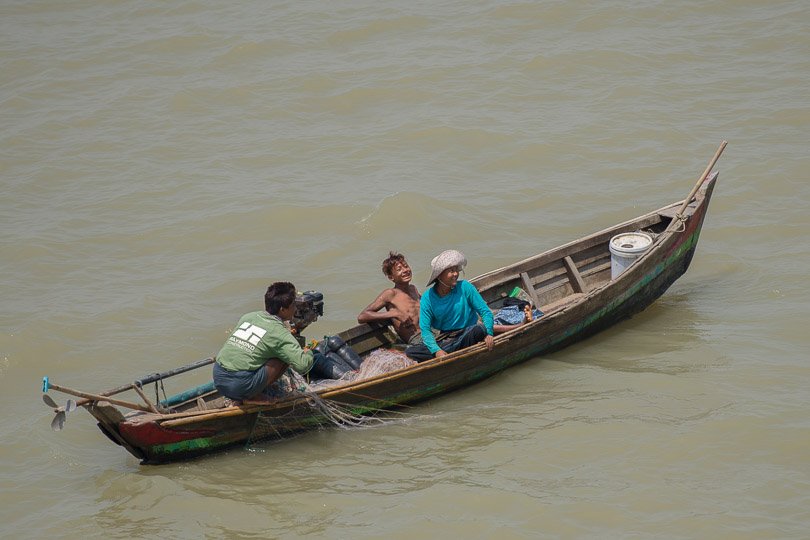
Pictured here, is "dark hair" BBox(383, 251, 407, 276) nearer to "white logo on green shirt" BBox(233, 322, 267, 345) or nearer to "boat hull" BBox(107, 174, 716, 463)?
"boat hull" BBox(107, 174, 716, 463)

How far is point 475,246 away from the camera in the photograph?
1102 centimetres

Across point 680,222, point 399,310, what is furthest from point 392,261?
point 680,222

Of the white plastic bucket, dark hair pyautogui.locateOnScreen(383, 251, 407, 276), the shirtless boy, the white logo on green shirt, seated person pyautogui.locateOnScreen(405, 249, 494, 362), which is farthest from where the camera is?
the white plastic bucket

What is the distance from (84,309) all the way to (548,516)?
5.98m

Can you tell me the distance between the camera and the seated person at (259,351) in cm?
696

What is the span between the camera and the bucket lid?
9086 millimetres

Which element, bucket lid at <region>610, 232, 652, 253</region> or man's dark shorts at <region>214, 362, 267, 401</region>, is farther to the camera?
bucket lid at <region>610, 232, 652, 253</region>

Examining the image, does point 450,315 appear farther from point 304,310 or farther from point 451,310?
point 304,310

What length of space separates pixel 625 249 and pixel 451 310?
81.9 inches

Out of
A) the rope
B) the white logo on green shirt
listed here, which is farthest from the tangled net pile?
the rope

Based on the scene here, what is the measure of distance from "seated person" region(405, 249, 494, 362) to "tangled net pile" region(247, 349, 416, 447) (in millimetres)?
264

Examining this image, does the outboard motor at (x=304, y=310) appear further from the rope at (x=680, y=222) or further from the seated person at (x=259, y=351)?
the rope at (x=680, y=222)

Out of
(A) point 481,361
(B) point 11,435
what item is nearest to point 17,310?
(B) point 11,435

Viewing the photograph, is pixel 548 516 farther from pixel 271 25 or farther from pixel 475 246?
pixel 271 25
